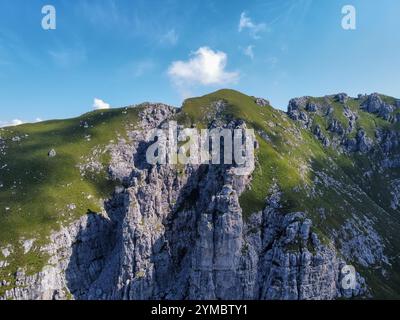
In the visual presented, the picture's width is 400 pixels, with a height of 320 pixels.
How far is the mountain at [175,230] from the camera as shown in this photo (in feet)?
436

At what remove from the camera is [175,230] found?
15388cm

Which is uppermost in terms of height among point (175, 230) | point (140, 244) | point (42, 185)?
point (42, 185)

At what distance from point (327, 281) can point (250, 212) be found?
38.8m

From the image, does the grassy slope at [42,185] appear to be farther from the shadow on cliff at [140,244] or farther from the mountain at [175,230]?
the shadow on cliff at [140,244]

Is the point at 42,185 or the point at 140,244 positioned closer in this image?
the point at 140,244

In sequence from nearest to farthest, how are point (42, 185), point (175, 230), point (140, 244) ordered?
point (140, 244)
point (175, 230)
point (42, 185)

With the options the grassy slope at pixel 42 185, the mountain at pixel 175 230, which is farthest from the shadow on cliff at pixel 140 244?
the grassy slope at pixel 42 185

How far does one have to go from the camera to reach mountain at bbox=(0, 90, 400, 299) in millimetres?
133000

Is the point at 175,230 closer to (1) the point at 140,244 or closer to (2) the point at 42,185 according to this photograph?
(1) the point at 140,244

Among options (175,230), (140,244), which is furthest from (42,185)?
(175,230)

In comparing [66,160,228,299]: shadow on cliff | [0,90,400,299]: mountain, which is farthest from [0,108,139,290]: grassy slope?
[66,160,228,299]: shadow on cliff

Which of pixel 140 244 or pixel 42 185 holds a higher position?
pixel 42 185

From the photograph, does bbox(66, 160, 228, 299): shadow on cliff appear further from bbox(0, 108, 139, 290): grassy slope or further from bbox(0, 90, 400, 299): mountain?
bbox(0, 108, 139, 290): grassy slope
